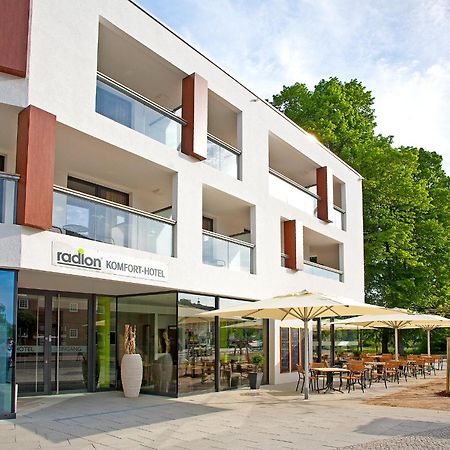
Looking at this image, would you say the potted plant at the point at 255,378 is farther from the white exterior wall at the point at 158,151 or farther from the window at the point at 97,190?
the window at the point at 97,190

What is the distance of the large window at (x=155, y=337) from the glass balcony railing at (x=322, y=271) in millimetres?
7573

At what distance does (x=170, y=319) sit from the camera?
15.3 metres

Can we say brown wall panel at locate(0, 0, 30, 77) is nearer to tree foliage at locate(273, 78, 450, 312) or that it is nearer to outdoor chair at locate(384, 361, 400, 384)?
outdoor chair at locate(384, 361, 400, 384)

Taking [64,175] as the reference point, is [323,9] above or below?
above

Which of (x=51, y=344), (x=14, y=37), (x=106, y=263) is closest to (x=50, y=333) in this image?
(x=51, y=344)

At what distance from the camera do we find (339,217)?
2548 centimetres

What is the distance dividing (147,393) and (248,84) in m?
9.80

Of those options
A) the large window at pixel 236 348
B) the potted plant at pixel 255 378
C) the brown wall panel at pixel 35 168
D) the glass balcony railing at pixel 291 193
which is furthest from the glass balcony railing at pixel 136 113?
the potted plant at pixel 255 378

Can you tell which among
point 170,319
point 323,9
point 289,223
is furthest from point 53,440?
point 289,223

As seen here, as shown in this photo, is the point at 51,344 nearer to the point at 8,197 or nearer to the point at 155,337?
the point at 155,337

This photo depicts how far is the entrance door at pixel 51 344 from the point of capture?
14.2m

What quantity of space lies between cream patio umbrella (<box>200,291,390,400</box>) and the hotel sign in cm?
175

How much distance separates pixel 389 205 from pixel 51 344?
23.4 m

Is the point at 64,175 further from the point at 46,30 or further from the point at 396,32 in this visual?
the point at 396,32
